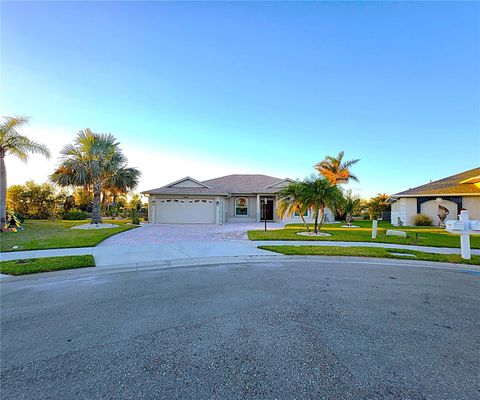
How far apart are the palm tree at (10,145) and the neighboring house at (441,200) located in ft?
96.8

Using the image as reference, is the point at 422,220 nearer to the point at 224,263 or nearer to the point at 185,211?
the point at 224,263

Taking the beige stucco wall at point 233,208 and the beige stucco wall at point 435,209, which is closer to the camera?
the beige stucco wall at point 435,209

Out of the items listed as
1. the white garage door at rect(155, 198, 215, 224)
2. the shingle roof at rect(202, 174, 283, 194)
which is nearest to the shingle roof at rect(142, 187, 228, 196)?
the white garage door at rect(155, 198, 215, 224)

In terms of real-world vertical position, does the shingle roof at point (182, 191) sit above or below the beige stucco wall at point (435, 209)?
above

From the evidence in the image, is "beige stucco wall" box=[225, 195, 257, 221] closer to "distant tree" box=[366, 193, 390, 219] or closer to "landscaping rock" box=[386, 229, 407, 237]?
"landscaping rock" box=[386, 229, 407, 237]

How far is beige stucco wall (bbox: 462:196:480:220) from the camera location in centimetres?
1827

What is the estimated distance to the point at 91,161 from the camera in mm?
16875

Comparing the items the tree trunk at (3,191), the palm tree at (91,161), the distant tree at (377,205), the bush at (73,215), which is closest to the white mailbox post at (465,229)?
the palm tree at (91,161)

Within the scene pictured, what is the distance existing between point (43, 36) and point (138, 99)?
16.5ft

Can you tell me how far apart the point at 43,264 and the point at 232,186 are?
→ 67.6ft

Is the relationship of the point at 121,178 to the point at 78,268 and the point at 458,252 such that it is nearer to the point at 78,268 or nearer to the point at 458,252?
the point at 78,268

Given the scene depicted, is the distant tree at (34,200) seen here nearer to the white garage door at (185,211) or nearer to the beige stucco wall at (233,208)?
the white garage door at (185,211)

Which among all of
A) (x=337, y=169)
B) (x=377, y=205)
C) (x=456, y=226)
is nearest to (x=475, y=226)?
(x=456, y=226)

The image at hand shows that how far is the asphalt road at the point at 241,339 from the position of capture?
2.04 m
